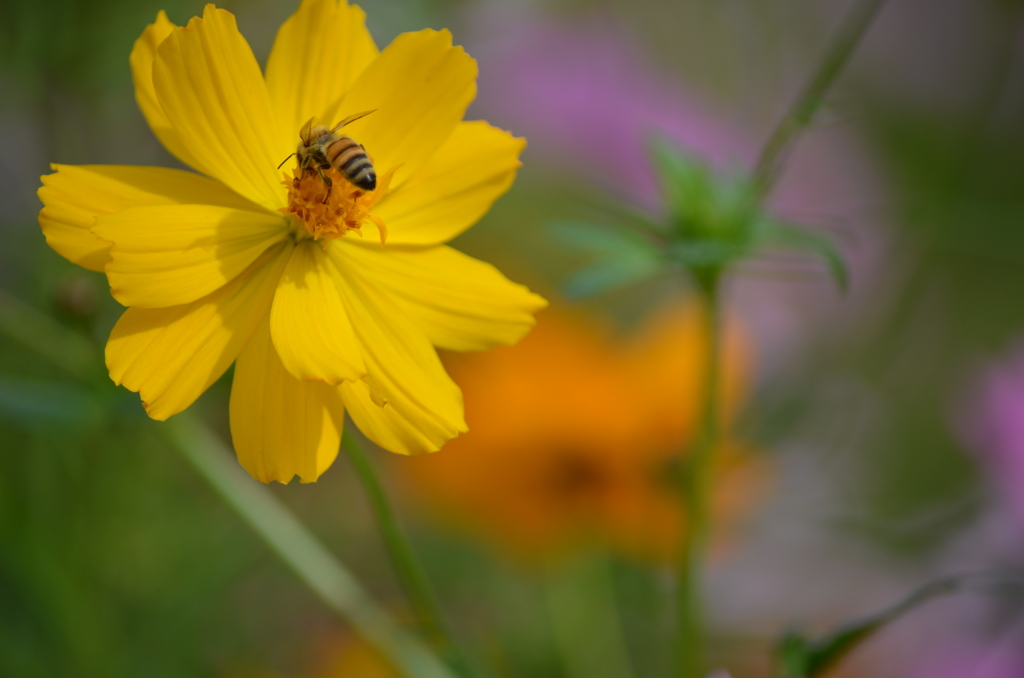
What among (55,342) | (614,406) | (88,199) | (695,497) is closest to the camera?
(88,199)

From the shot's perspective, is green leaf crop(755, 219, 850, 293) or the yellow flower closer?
the yellow flower

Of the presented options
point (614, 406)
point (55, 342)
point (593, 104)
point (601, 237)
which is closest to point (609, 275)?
point (601, 237)

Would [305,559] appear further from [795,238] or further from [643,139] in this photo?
[643,139]

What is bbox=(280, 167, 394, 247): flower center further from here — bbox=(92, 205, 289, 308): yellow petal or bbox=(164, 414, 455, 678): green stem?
bbox=(164, 414, 455, 678): green stem

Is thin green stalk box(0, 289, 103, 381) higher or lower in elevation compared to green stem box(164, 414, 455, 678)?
lower

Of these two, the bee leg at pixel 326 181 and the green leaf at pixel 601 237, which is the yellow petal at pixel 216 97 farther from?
the green leaf at pixel 601 237

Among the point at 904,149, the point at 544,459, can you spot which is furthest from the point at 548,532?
the point at 904,149

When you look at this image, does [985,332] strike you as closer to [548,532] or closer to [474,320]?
[548,532]

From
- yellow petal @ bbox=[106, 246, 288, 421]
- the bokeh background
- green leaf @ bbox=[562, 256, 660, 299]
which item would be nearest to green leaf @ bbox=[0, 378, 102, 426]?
the bokeh background
